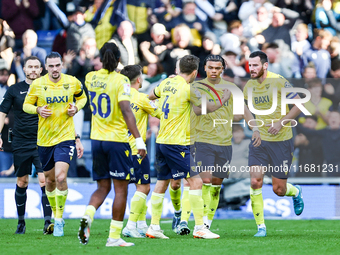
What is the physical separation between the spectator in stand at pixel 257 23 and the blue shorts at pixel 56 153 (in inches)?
235

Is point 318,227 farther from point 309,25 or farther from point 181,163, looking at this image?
point 309,25

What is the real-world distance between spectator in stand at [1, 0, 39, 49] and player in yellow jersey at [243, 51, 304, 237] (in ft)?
20.3

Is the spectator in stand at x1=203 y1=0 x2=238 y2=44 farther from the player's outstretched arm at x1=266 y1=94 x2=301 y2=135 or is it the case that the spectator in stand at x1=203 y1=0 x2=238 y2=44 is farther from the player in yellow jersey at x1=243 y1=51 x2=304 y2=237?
the player's outstretched arm at x1=266 y1=94 x2=301 y2=135

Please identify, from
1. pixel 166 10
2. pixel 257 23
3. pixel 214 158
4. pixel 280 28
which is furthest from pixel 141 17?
pixel 214 158

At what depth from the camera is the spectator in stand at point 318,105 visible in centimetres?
1087

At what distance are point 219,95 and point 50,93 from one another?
7.65 feet

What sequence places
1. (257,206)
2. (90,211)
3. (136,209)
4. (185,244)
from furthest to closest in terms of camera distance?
1. (257,206)
2. (136,209)
3. (185,244)
4. (90,211)

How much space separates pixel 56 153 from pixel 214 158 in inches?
85.1

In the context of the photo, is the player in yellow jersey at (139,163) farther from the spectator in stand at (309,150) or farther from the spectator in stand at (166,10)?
the spectator in stand at (166,10)

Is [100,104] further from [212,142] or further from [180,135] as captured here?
[212,142]

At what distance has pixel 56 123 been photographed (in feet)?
22.9

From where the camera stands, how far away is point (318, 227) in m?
8.70

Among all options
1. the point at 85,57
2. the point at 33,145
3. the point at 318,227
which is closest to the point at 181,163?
the point at 33,145

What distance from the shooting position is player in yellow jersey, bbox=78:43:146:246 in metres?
5.20
